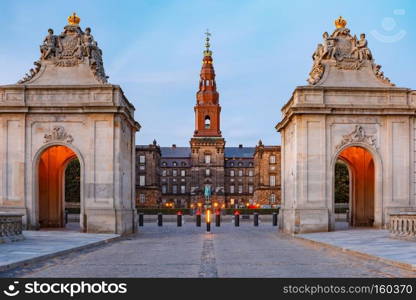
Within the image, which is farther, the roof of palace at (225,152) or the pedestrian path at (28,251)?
the roof of palace at (225,152)

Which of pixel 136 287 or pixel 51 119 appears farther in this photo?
pixel 51 119

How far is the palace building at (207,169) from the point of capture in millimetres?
122663

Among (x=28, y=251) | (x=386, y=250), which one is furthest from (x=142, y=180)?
(x=386, y=250)

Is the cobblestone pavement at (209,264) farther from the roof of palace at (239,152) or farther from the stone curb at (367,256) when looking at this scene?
the roof of palace at (239,152)

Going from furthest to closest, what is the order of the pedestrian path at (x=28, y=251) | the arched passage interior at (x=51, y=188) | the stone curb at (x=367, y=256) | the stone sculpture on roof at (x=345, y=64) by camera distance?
the arched passage interior at (x=51, y=188)
the stone sculpture on roof at (x=345, y=64)
the pedestrian path at (x=28, y=251)
the stone curb at (x=367, y=256)

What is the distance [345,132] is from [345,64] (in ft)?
12.7

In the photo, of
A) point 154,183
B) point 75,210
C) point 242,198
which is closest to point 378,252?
point 75,210

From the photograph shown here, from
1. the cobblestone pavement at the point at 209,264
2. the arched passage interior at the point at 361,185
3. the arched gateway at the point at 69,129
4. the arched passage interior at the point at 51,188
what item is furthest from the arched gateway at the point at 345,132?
the arched passage interior at the point at 51,188

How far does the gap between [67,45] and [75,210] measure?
1113 inches

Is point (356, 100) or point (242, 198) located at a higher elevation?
point (356, 100)

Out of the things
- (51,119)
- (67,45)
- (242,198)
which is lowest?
(242,198)

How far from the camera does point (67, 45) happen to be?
106 ft

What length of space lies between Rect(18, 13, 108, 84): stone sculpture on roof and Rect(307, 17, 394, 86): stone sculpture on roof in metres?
11.5

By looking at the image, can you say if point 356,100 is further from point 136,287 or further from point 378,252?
point 136,287
